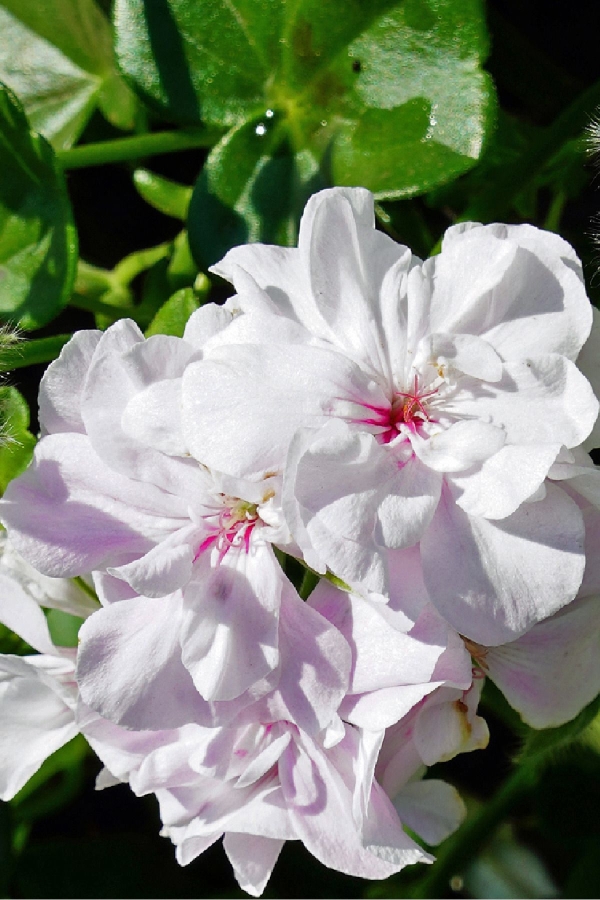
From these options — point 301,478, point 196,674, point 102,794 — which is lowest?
point 102,794

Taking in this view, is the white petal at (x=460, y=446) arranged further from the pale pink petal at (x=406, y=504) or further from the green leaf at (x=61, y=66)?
A: the green leaf at (x=61, y=66)

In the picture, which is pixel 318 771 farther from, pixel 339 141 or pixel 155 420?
pixel 339 141

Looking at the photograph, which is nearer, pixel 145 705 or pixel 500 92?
pixel 145 705

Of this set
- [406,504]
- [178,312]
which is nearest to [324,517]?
[406,504]

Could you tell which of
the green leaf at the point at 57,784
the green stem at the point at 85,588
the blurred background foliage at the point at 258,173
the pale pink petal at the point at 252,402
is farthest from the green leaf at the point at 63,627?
the pale pink petal at the point at 252,402

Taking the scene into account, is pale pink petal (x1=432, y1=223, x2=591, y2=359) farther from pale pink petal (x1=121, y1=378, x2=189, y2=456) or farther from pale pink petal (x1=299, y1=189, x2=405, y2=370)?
pale pink petal (x1=121, y1=378, x2=189, y2=456)

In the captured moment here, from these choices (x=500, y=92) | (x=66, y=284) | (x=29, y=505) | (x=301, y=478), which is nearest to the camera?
(x=301, y=478)

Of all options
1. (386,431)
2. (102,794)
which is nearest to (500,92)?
(386,431)

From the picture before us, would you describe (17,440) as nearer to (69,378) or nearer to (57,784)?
(69,378)
